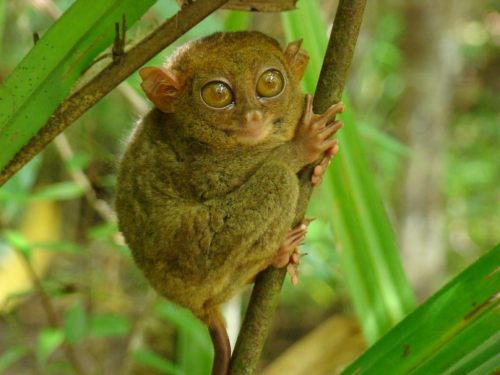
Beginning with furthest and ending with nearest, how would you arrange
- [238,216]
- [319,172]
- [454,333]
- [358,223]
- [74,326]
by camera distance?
[74,326], [358,223], [238,216], [319,172], [454,333]

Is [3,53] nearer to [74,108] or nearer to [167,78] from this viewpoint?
[167,78]

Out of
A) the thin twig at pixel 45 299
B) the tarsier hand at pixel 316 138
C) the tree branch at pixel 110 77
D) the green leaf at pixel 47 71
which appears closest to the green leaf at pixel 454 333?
the tarsier hand at pixel 316 138

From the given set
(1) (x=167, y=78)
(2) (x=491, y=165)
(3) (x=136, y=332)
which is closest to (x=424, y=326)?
(1) (x=167, y=78)

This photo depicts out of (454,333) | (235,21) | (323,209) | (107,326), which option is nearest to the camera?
(454,333)

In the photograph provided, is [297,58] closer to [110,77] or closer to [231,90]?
[231,90]

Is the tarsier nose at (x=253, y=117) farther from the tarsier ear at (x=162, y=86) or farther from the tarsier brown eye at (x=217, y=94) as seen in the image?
the tarsier ear at (x=162, y=86)

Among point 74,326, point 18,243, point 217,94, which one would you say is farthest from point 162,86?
point 74,326

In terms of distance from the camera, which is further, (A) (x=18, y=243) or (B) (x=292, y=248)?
(A) (x=18, y=243)
